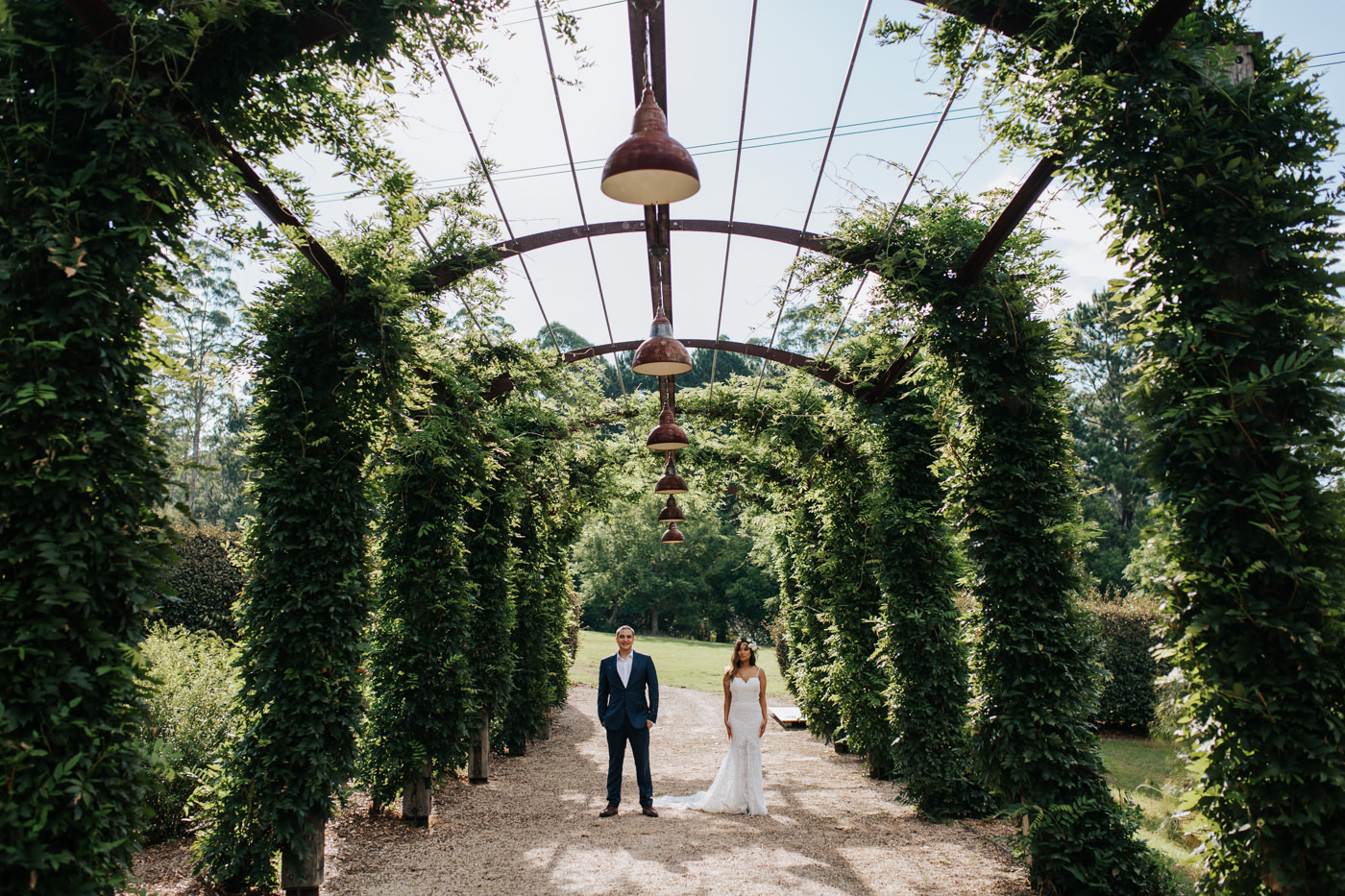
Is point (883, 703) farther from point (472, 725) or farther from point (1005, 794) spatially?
point (472, 725)

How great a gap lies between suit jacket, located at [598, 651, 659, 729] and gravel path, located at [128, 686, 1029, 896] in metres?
0.90

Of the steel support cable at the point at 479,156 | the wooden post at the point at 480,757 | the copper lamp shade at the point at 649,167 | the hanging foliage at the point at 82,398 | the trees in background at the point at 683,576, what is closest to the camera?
the hanging foliage at the point at 82,398

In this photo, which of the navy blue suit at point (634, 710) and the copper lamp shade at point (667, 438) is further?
the copper lamp shade at point (667, 438)

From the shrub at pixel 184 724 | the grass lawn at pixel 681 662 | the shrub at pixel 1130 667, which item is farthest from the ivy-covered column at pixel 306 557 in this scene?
the shrub at pixel 1130 667

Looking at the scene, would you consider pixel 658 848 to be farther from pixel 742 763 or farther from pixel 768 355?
pixel 768 355

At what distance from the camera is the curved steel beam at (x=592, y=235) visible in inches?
234

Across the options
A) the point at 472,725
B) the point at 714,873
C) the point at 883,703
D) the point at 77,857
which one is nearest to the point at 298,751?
the point at 77,857

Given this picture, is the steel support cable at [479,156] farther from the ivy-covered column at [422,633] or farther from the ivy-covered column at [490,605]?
the ivy-covered column at [490,605]

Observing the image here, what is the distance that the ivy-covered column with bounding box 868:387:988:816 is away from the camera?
21.6ft

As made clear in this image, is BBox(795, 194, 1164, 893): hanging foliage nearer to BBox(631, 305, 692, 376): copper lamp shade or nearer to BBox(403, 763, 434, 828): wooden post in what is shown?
BBox(631, 305, 692, 376): copper lamp shade

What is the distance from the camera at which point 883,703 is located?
26.4 ft

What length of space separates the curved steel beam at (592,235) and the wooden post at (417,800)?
446 cm

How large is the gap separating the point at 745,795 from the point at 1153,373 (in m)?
5.46

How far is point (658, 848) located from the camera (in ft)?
18.5
